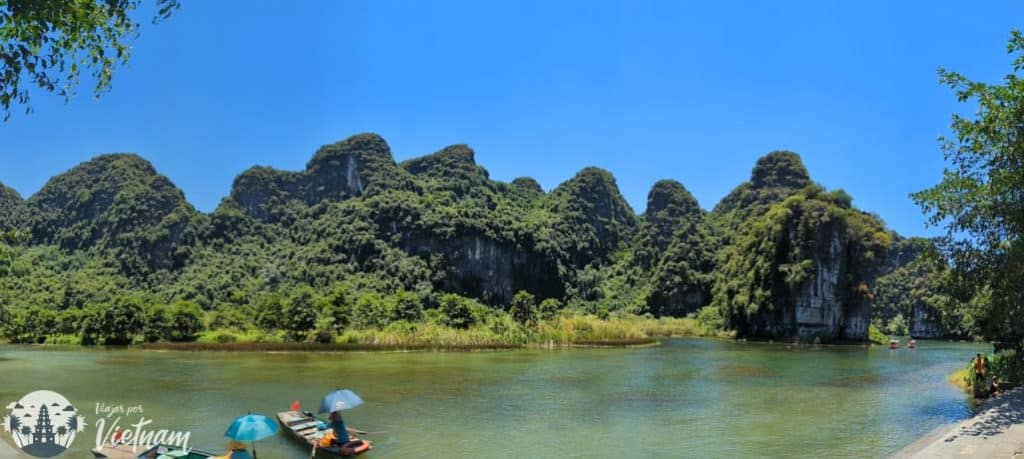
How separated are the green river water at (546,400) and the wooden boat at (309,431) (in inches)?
10.9

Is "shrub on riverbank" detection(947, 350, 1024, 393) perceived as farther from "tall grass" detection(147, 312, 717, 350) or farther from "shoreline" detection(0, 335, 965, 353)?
"tall grass" detection(147, 312, 717, 350)

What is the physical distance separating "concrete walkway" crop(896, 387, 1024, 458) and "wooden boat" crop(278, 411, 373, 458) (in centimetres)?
834

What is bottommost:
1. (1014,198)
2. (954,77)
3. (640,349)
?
(640,349)

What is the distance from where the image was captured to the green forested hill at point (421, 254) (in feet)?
152

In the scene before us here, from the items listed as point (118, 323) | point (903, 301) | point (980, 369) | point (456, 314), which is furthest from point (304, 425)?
point (903, 301)

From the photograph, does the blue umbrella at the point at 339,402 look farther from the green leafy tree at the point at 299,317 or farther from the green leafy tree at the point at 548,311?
the green leafy tree at the point at 548,311

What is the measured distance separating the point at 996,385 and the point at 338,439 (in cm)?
1507

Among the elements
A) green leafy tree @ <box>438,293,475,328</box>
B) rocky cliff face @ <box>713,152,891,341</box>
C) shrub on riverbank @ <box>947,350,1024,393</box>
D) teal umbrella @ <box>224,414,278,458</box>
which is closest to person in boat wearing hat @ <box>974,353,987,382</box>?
shrub on riverbank @ <box>947,350,1024,393</box>

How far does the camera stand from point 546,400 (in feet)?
59.0

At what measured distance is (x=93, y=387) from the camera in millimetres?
19734

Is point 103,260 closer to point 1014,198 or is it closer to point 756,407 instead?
point 756,407

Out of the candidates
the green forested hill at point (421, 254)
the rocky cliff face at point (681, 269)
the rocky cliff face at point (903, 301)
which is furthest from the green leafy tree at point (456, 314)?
the rocky cliff face at point (903, 301)

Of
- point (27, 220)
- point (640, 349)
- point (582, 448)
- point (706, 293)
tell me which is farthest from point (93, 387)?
point (27, 220)

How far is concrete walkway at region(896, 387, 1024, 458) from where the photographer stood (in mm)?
8805
